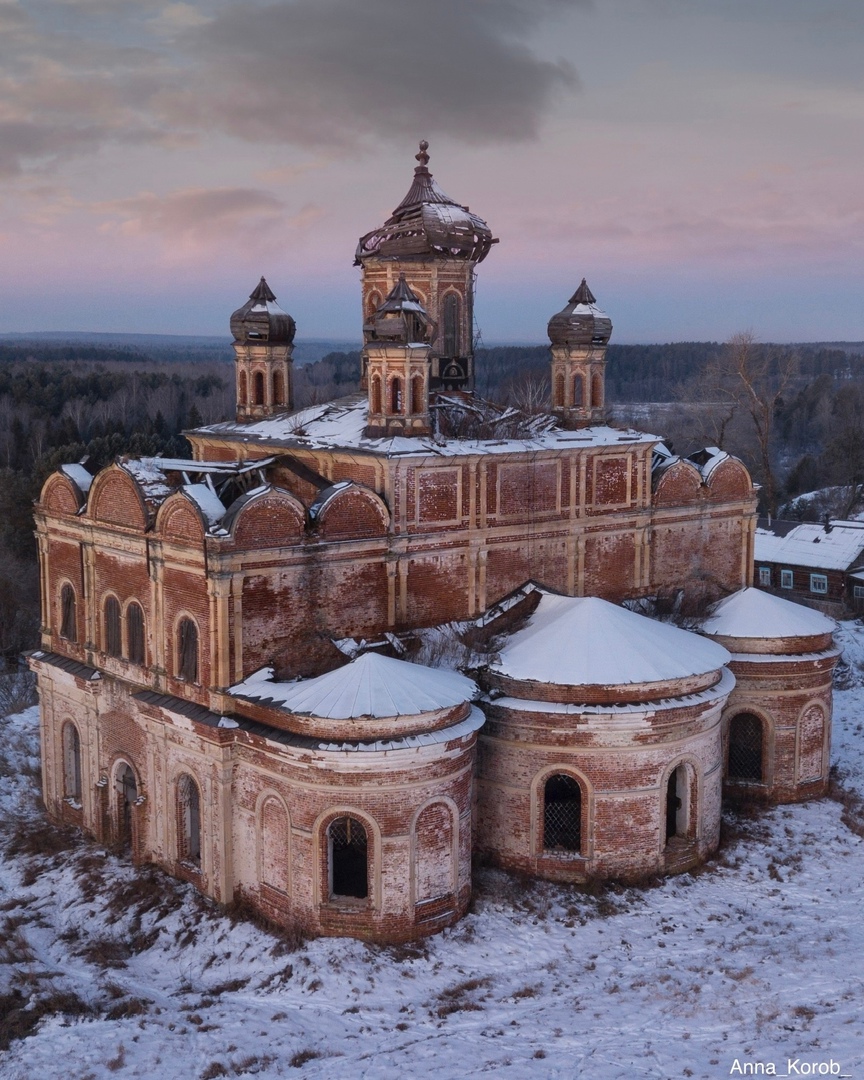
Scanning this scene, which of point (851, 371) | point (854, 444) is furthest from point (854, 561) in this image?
point (851, 371)

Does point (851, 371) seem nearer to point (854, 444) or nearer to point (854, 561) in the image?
point (854, 444)

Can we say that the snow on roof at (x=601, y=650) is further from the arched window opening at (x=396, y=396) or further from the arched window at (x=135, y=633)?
the arched window at (x=135, y=633)

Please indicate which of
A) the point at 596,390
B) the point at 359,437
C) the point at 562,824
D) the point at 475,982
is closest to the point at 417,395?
the point at 359,437

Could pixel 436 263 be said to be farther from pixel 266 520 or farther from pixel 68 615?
pixel 68 615

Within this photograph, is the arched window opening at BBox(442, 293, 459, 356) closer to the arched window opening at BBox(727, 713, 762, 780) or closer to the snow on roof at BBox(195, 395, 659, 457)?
the snow on roof at BBox(195, 395, 659, 457)

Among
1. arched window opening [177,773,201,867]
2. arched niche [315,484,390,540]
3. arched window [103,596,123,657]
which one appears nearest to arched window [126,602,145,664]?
arched window [103,596,123,657]
